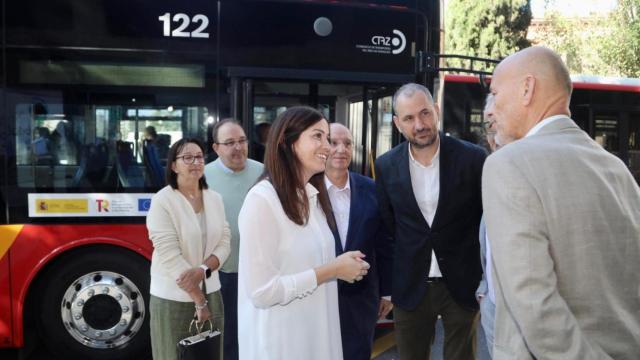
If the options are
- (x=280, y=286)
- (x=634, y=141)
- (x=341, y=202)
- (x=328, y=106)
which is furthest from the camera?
(x=634, y=141)

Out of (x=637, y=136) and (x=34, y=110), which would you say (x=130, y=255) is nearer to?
(x=34, y=110)

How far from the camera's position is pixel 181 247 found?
11.7 ft

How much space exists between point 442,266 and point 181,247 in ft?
4.89

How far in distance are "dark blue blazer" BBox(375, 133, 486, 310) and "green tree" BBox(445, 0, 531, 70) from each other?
21837 mm

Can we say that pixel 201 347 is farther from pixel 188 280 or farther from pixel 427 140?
pixel 427 140

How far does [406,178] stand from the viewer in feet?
11.1

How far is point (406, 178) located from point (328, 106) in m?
2.24

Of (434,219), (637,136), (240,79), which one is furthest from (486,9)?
(434,219)

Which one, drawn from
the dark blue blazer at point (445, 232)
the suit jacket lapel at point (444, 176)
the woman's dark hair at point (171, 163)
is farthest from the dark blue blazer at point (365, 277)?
the woman's dark hair at point (171, 163)

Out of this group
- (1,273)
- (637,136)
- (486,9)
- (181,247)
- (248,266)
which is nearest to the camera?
(248,266)


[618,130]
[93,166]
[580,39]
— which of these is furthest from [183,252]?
[580,39]

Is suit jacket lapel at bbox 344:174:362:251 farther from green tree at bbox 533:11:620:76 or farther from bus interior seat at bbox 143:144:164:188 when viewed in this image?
green tree at bbox 533:11:620:76

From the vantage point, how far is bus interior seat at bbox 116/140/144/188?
16.5ft

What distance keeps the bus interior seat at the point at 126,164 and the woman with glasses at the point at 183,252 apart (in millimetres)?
1399
